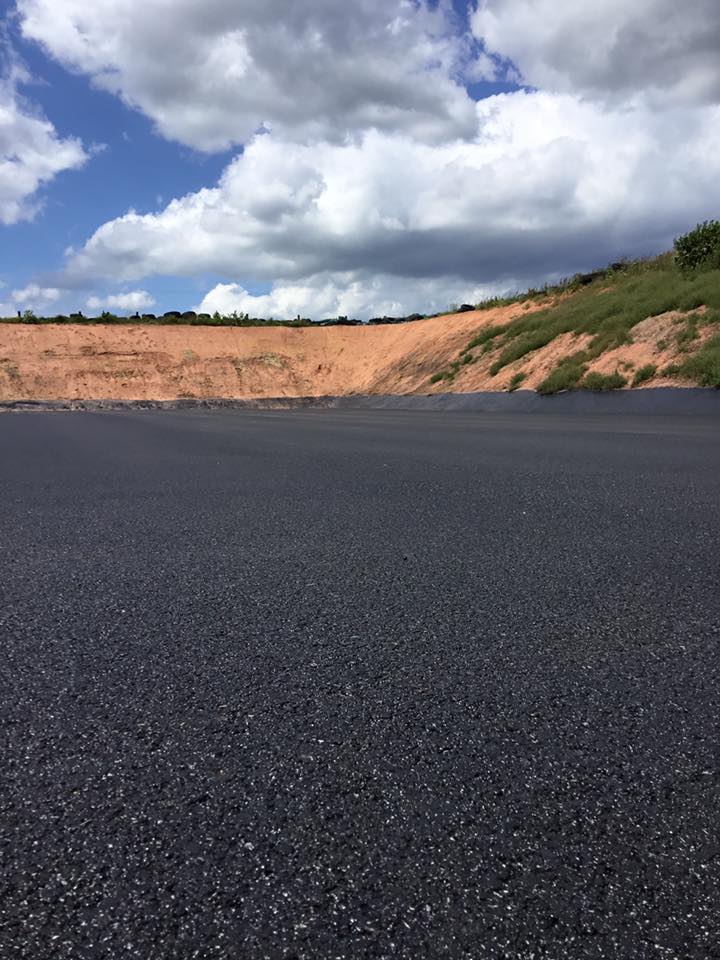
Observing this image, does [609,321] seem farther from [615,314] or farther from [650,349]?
[650,349]

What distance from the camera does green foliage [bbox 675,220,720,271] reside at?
24172 millimetres

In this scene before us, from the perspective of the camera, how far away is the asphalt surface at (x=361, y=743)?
1.25 metres

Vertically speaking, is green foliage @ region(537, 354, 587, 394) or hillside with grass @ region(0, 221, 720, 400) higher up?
hillside with grass @ region(0, 221, 720, 400)

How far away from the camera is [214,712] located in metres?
1.97

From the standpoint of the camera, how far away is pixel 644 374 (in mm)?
18906

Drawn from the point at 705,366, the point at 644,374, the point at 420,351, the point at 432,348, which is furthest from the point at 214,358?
the point at 705,366

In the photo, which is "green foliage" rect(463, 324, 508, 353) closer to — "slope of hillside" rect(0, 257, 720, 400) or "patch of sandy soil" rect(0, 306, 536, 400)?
"slope of hillside" rect(0, 257, 720, 400)

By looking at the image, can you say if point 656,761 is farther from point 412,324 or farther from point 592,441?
point 412,324

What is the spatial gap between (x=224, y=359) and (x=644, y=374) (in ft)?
101

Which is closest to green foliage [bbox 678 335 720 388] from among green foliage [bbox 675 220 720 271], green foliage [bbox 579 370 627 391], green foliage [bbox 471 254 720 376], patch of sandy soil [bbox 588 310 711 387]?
patch of sandy soil [bbox 588 310 711 387]

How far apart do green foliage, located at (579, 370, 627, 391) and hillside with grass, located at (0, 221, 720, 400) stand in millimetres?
39

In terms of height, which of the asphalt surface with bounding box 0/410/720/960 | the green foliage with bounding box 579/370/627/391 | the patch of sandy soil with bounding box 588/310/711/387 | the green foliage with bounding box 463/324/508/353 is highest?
the green foliage with bounding box 463/324/508/353

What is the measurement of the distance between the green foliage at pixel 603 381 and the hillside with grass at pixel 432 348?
39mm

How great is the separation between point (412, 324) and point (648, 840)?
45.6 meters
